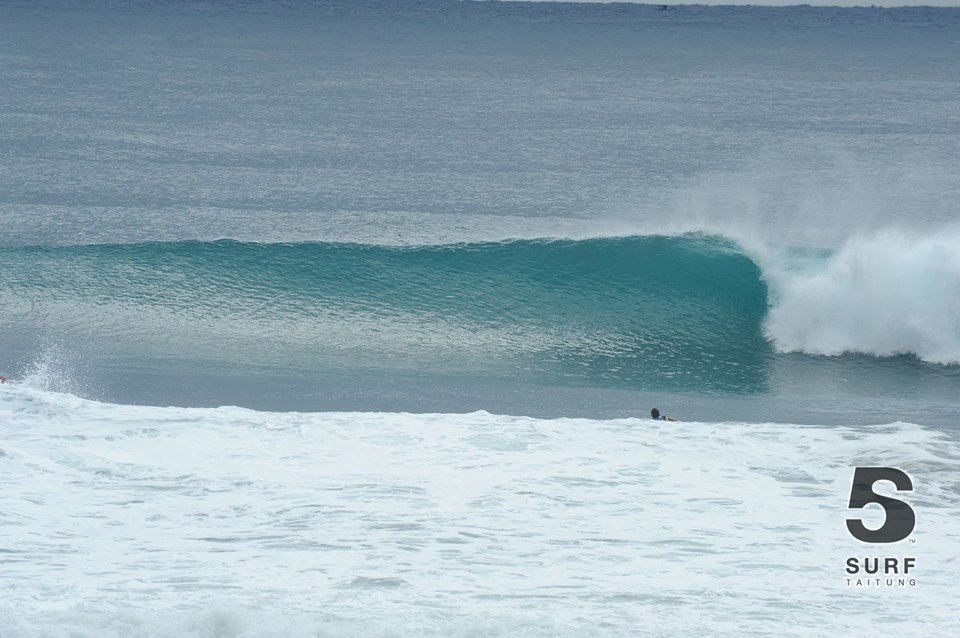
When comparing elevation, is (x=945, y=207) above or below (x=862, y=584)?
above

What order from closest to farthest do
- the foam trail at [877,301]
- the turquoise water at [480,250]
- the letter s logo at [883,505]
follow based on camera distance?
A: the letter s logo at [883,505]
the turquoise water at [480,250]
the foam trail at [877,301]

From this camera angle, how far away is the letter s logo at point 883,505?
922 centimetres

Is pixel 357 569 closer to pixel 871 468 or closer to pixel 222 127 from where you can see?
pixel 871 468

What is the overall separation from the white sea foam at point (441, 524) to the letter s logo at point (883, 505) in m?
0.11

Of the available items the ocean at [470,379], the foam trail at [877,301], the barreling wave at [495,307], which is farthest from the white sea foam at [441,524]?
the foam trail at [877,301]

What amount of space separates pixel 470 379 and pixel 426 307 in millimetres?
3102

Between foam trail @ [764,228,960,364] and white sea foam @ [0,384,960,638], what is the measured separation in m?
3.81

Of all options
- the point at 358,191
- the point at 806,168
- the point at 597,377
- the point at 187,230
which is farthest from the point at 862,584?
the point at 806,168

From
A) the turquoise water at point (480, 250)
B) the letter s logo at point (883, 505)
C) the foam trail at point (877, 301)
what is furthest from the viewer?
the foam trail at point (877, 301)

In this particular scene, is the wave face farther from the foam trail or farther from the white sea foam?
the white sea foam

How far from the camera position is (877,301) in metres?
16.0

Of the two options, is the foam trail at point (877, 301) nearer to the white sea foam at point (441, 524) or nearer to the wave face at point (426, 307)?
the wave face at point (426, 307)

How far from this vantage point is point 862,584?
8398 millimetres

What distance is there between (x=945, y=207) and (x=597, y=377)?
13.6m
